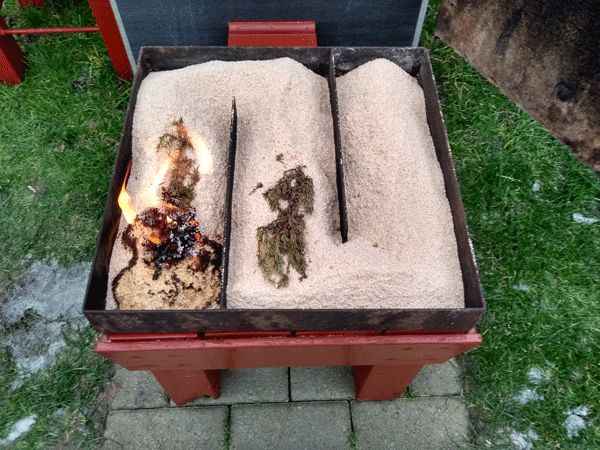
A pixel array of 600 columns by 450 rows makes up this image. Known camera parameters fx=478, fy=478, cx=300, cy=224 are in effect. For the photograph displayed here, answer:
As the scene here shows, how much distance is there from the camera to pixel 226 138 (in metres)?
2.03

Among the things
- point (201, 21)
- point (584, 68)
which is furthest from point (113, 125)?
point (584, 68)

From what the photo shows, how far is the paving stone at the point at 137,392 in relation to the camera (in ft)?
7.70

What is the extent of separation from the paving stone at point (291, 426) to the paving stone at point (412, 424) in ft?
0.28

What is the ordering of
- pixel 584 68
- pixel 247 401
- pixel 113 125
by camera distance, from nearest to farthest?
pixel 584 68 < pixel 247 401 < pixel 113 125

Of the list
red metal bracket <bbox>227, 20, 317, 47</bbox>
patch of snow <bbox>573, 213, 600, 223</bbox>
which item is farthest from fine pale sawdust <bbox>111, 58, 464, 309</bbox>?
patch of snow <bbox>573, 213, 600, 223</bbox>

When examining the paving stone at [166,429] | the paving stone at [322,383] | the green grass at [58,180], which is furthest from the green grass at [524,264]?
the green grass at [58,180]

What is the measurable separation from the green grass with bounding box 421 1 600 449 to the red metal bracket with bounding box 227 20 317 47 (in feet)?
4.34

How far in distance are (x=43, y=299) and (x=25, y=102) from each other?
1.59m

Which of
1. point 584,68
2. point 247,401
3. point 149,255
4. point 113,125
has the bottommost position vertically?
point 247,401

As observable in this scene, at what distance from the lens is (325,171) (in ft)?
6.32

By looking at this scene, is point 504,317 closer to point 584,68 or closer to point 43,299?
point 584,68

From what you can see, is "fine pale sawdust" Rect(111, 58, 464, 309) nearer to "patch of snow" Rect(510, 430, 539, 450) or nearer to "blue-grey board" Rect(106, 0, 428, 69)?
"blue-grey board" Rect(106, 0, 428, 69)

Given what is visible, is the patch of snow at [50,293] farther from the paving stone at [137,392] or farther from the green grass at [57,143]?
the paving stone at [137,392]

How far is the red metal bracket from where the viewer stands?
2.47 meters
